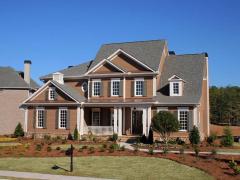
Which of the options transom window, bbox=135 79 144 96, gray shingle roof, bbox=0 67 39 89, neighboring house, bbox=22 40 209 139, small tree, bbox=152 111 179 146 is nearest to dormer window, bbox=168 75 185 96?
neighboring house, bbox=22 40 209 139

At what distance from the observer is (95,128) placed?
35062 mm

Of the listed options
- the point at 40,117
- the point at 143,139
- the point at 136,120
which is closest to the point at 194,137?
the point at 143,139

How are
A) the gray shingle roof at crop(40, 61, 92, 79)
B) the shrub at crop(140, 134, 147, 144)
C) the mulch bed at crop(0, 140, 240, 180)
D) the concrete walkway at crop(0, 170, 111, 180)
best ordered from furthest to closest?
the gray shingle roof at crop(40, 61, 92, 79)
the shrub at crop(140, 134, 147, 144)
the mulch bed at crop(0, 140, 240, 180)
the concrete walkway at crop(0, 170, 111, 180)

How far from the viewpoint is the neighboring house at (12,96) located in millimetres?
41250

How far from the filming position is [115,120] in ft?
113

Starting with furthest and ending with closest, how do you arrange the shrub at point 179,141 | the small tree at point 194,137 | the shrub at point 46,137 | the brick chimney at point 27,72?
the brick chimney at point 27,72, the shrub at point 46,137, the shrub at point 179,141, the small tree at point 194,137

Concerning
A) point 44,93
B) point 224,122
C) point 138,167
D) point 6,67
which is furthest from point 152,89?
point 224,122

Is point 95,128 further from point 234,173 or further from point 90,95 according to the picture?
point 234,173

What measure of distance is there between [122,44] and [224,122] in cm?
5838

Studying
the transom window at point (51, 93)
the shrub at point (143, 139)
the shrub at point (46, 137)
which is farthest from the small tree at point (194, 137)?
the transom window at point (51, 93)

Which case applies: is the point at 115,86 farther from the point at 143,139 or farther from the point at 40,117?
the point at 40,117

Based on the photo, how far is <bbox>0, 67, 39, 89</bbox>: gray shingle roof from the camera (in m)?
42.4

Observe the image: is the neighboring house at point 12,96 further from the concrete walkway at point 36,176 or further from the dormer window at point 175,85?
the concrete walkway at point 36,176

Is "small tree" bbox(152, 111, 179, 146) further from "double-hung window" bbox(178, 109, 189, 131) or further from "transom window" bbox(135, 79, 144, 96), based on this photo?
"transom window" bbox(135, 79, 144, 96)
